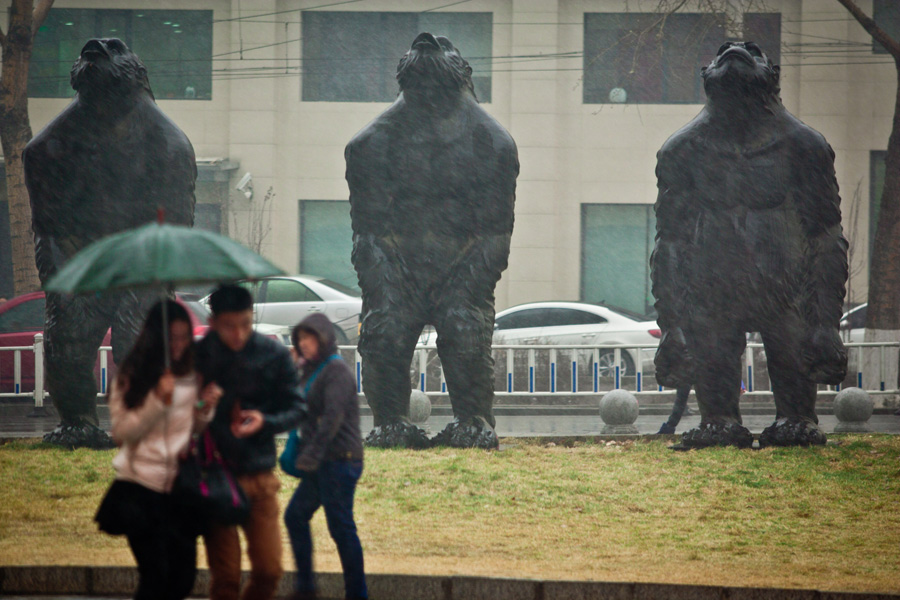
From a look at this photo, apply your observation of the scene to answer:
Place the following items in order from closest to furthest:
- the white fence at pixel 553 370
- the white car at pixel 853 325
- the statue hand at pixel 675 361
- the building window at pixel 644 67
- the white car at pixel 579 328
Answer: the statue hand at pixel 675 361
the white fence at pixel 553 370
the white car at pixel 579 328
the white car at pixel 853 325
the building window at pixel 644 67

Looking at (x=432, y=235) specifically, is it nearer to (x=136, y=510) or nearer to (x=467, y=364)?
(x=467, y=364)

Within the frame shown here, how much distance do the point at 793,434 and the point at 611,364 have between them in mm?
6084

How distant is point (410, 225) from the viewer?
9367 millimetres

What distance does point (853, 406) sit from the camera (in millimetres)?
11281

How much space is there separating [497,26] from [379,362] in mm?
14804

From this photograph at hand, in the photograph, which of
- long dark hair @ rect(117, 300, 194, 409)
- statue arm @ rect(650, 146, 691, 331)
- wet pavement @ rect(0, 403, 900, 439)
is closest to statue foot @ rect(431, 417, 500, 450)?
wet pavement @ rect(0, 403, 900, 439)

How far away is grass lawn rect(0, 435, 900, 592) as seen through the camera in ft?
19.5

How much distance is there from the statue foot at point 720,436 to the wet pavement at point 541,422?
1.58 m

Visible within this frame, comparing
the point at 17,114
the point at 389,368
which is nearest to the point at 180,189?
the point at 389,368

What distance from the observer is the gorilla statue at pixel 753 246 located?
30.4ft

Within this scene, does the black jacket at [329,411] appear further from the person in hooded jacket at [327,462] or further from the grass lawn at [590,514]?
the grass lawn at [590,514]

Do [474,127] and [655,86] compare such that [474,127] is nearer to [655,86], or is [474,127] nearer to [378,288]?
[378,288]

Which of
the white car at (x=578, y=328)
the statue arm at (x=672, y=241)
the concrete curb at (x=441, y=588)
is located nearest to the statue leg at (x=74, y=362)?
the concrete curb at (x=441, y=588)

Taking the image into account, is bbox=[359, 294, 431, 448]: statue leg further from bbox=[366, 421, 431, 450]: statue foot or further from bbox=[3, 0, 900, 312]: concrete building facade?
bbox=[3, 0, 900, 312]: concrete building facade
